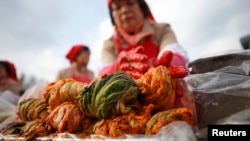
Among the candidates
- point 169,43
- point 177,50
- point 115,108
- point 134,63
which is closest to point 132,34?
point 169,43

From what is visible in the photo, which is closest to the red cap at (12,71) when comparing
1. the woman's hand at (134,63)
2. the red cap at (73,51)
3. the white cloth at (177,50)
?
the red cap at (73,51)

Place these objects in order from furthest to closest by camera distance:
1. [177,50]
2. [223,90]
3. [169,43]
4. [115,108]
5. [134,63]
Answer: [169,43], [177,50], [134,63], [223,90], [115,108]

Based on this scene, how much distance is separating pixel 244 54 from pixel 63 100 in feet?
2.24

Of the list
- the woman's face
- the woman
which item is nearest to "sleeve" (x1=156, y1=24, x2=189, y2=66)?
the woman

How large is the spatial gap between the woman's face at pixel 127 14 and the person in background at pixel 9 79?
1.61m

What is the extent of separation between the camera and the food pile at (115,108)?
1.08 meters

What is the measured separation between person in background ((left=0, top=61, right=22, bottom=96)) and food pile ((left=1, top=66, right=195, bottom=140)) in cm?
234

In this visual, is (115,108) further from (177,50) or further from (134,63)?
(177,50)

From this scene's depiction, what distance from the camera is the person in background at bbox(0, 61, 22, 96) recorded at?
3.57 meters

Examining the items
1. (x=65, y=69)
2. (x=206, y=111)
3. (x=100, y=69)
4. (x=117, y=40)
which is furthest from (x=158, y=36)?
(x=65, y=69)

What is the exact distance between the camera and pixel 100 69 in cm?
214

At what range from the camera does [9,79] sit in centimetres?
379

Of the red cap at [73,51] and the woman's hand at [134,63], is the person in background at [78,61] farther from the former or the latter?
the woman's hand at [134,63]

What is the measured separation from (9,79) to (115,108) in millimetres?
2897
